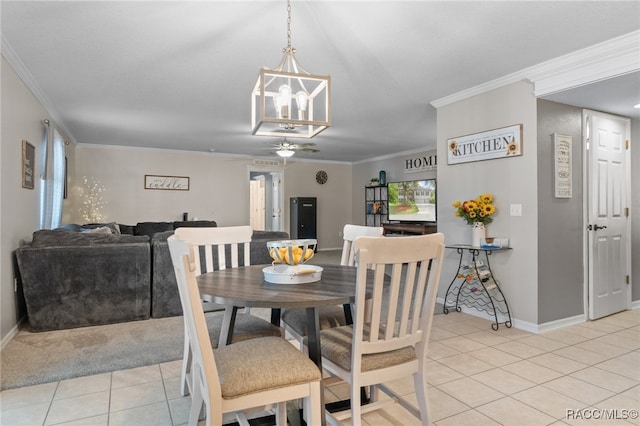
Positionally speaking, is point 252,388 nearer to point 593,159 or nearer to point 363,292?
point 363,292

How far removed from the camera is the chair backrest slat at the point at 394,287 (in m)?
1.46

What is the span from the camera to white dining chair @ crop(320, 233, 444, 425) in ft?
4.86

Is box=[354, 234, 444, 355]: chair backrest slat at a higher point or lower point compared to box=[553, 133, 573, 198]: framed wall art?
lower

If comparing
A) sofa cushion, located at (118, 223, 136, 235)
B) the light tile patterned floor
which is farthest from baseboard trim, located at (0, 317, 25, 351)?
sofa cushion, located at (118, 223, 136, 235)

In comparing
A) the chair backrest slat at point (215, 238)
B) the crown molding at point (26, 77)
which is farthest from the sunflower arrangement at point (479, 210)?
the crown molding at point (26, 77)

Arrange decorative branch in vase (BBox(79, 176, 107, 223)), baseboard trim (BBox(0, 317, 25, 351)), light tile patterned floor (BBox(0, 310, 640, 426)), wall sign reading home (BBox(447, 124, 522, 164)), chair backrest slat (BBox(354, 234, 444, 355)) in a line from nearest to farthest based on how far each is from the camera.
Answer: chair backrest slat (BBox(354, 234, 444, 355)) < light tile patterned floor (BBox(0, 310, 640, 426)) < baseboard trim (BBox(0, 317, 25, 351)) < wall sign reading home (BBox(447, 124, 522, 164)) < decorative branch in vase (BBox(79, 176, 107, 223))

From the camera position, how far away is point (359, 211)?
32.1 feet

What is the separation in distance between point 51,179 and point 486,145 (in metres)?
5.18

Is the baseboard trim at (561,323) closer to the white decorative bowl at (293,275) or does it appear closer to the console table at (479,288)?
the console table at (479,288)

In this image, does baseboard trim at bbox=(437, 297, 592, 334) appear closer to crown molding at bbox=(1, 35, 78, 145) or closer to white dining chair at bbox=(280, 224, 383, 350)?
white dining chair at bbox=(280, 224, 383, 350)

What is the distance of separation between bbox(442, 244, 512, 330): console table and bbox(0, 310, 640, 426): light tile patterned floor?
0.57 meters

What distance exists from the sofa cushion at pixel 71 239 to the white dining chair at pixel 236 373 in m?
2.60

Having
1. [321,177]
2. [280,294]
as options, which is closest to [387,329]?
[280,294]

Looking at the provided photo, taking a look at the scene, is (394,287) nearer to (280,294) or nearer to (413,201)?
(280,294)
